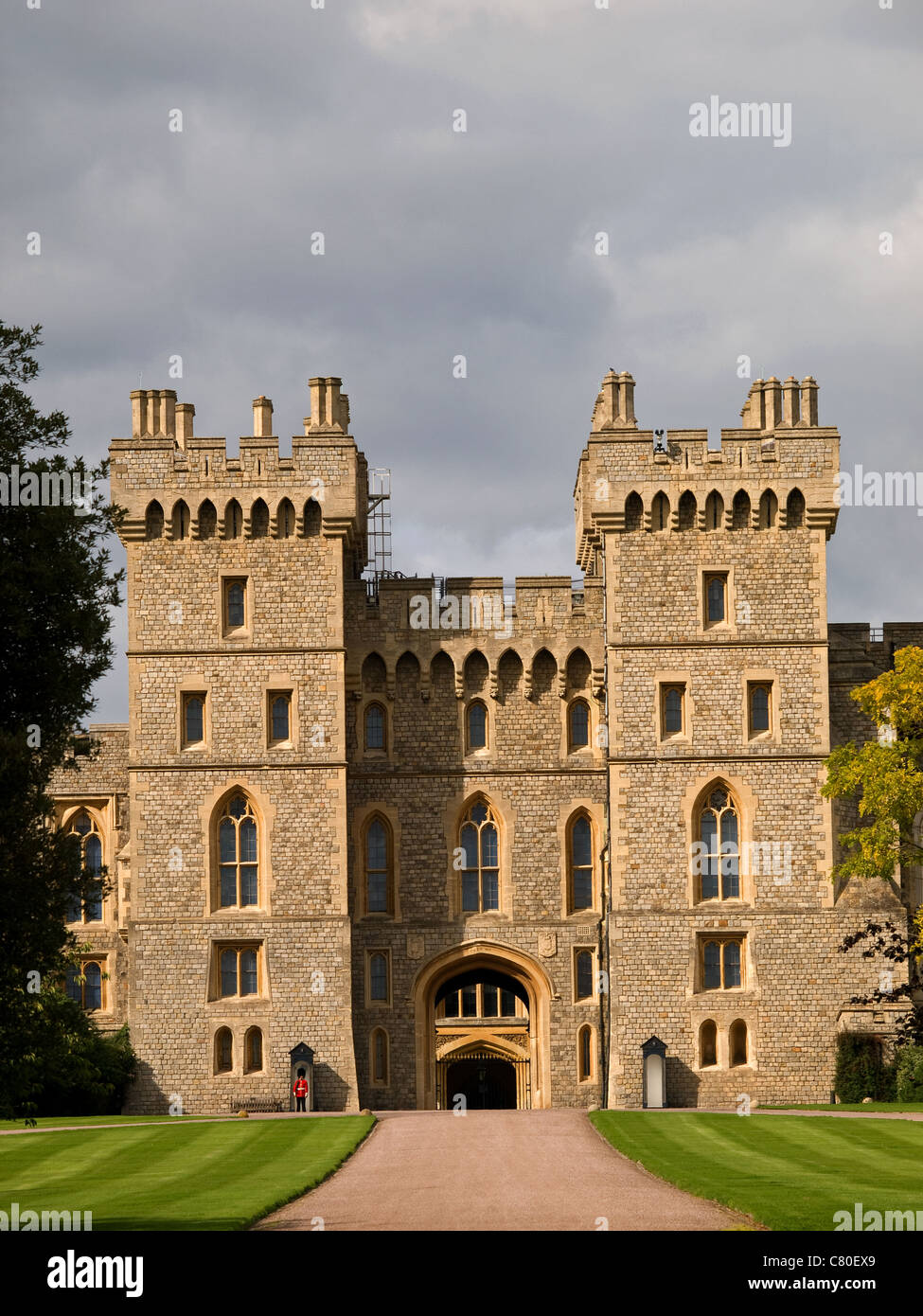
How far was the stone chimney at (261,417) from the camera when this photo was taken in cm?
4634

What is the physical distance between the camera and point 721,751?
43812mm

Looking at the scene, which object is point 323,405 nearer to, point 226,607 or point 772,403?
point 226,607

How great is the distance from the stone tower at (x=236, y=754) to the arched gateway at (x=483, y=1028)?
343cm

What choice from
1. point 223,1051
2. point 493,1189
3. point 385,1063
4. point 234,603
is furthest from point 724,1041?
point 493,1189

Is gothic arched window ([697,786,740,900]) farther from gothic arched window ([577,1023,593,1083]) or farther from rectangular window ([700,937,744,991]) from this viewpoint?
gothic arched window ([577,1023,593,1083])

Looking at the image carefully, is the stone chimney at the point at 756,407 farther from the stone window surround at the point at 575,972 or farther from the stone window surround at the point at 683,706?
the stone window surround at the point at 575,972

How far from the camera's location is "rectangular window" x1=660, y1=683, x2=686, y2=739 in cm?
4419

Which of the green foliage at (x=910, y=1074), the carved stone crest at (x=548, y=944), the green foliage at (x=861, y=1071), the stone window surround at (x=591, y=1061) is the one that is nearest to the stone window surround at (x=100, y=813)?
the carved stone crest at (x=548, y=944)

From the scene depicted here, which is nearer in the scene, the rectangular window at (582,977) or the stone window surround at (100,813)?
the rectangular window at (582,977)

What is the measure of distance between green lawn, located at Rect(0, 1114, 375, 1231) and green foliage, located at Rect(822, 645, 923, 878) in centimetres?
1227

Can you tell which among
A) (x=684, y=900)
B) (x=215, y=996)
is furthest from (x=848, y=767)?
(x=215, y=996)

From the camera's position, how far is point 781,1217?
2117 centimetres

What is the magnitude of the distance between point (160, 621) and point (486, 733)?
8.34m

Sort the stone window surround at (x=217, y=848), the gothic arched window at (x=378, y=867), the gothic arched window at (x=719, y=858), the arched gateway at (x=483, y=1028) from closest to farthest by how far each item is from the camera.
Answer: the gothic arched window at (x=719, y=858)
the stone window surround at (x=217, y=848)
the arched gateway at (x=483, y=1028)
the gothic arched window at (x=378, y=867)
